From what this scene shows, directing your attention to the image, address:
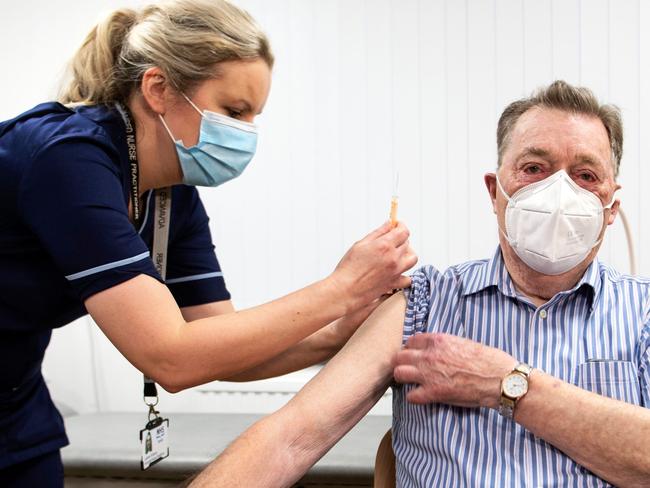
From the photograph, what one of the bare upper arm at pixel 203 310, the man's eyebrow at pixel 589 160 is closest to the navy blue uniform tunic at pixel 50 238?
the bare upper arm at pixel 203 310

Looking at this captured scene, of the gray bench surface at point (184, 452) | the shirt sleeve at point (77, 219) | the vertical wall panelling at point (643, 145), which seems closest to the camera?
the shirt sleeve at point (77, 219)

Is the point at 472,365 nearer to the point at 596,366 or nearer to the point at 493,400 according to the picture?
the point at 493,400

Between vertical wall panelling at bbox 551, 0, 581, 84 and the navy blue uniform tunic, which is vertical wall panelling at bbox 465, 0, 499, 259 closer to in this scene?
vertical wall panelling at bbox 551, 0, 581, 84

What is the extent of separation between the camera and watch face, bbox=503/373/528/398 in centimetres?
133

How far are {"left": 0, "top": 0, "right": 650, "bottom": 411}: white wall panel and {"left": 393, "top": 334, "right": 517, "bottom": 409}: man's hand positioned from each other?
155 cm

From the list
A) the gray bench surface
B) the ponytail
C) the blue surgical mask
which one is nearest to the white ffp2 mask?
the blue surgical mask

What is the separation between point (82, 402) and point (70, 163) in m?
2.22

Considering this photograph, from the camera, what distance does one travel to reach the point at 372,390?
1.51 meters

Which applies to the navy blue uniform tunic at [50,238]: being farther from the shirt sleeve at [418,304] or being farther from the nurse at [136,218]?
the shirt sleeve at [418,304]

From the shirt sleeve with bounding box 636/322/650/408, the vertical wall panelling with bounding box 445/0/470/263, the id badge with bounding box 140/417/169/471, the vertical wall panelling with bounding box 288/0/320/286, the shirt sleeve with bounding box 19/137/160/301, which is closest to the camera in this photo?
the shirt sleeve with bounding box 19/137/160/301

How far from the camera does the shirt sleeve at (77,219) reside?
4.22 feet

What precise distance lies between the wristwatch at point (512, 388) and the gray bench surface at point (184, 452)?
1.02 m

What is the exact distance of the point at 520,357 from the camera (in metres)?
1.48

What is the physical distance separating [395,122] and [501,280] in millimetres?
1523
